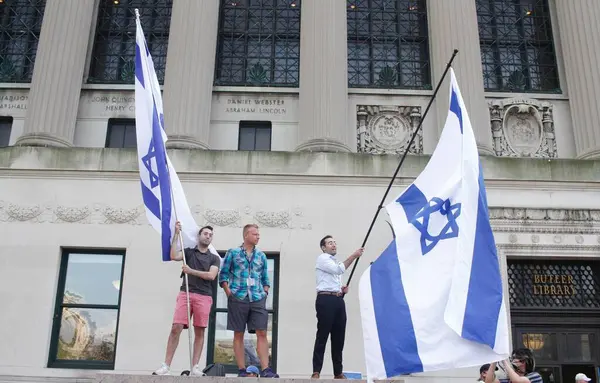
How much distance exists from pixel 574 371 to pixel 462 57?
8.38m

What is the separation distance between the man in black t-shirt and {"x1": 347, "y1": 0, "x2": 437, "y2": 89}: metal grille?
33.1ft

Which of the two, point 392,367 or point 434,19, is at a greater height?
point 434,19

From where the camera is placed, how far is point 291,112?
59.5ft

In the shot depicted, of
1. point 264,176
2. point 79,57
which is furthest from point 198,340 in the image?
point 79,57

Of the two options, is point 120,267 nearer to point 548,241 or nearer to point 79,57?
point 79,57

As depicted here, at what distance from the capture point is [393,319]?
6.82 m

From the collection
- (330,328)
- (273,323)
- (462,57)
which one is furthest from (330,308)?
(462,57)

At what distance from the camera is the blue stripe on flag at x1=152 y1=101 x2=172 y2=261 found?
9336 millimetres

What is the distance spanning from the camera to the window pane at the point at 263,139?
707 inches

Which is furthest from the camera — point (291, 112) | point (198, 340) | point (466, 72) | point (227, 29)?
point (227, 29)

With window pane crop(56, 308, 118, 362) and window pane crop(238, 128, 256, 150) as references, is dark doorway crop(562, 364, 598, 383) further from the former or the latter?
window pane crop(56, 308, 118, 362)

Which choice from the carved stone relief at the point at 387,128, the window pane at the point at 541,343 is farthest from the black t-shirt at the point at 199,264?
the window pane at the point at 541,343

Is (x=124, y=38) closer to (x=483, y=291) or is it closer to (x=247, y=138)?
(x=247, y=138)

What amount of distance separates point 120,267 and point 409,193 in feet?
29.9
